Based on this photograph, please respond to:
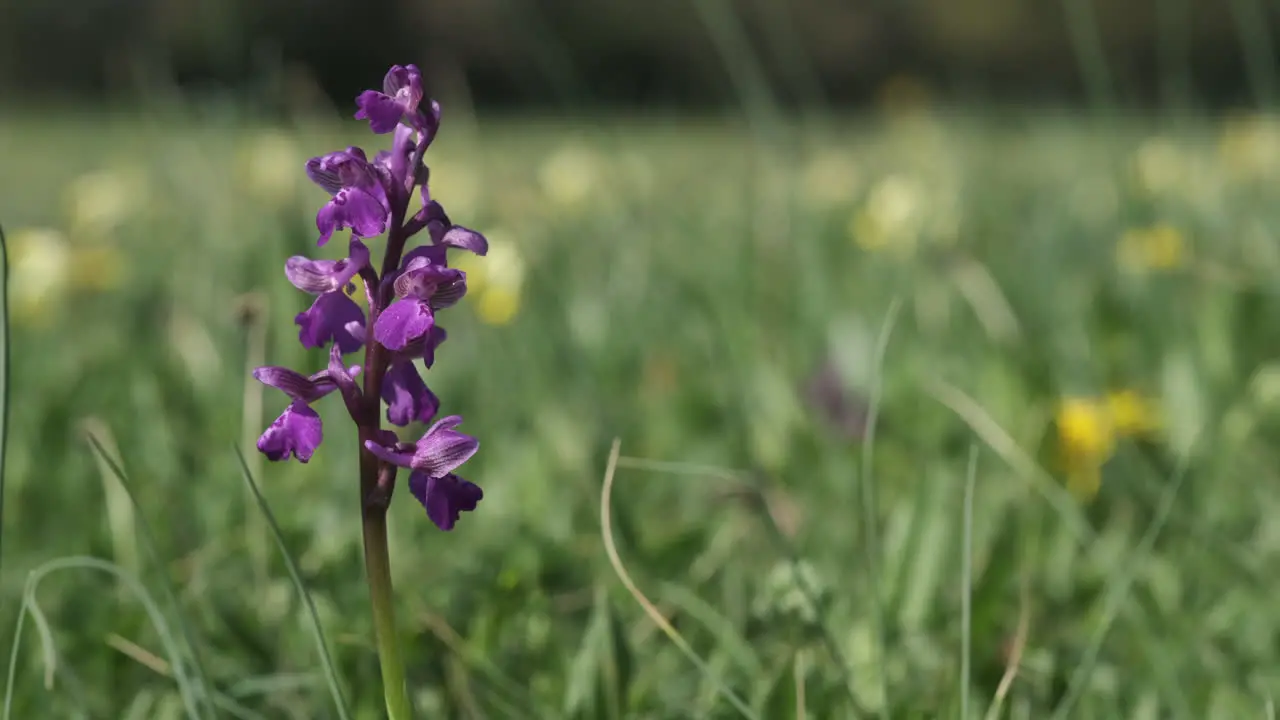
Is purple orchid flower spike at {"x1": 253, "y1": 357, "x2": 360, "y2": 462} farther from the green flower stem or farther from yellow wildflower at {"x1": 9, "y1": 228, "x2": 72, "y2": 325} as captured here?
yellow wildflower at {"x1": 9, "y1": 228, "x2": 72, "y2": 325}

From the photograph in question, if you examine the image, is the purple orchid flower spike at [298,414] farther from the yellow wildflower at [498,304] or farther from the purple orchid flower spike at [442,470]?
the yellow wildflower at [498,304]

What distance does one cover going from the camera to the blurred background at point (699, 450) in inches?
43.5

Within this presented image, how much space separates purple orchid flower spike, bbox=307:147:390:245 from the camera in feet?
2.18

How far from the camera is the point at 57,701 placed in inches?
44.2

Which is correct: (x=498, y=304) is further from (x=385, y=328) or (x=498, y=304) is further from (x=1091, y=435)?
(x=385, y=328)

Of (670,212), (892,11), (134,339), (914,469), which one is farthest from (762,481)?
(892,11)

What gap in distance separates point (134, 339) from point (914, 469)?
5.19ft

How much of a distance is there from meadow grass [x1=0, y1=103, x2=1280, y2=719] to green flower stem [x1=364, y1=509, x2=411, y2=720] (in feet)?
0.39

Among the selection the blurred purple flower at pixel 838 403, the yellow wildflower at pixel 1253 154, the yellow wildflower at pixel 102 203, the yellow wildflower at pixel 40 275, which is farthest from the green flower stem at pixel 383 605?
the yellow wildflower at pixel 1253 154

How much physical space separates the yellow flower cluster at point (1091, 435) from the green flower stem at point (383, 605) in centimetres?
103

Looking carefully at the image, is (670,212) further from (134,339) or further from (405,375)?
(405,375)

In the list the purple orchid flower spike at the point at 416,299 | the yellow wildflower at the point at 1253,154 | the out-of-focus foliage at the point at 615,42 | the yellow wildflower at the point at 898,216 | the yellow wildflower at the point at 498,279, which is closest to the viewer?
the purple orchid flower spike at the point at 416,299

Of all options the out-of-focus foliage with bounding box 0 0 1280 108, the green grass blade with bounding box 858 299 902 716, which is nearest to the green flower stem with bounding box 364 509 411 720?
the green grass blade with bounding box 858 299 902 716

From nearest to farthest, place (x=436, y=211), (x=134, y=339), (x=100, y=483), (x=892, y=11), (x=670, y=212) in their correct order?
(x=436, y=211)
(x=100, y=483)
(x=134, y=339)
(x=670, y=212)
(x=892, y=11)
